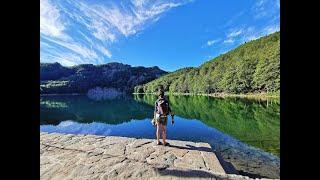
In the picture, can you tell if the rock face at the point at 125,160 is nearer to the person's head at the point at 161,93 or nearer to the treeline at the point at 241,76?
the person's head at the point at 161,93

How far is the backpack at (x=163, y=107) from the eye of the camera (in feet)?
25.5

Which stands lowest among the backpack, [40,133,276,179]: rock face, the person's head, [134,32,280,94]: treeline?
[40,133,276,179]: rock face

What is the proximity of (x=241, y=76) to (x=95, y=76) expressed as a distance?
78.5 meters

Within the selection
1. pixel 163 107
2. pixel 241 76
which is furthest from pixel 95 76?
pixel 163 107

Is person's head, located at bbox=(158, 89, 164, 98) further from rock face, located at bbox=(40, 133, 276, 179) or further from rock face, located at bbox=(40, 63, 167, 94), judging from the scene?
rock face, located at bbox=(40, 63, 167, 94)

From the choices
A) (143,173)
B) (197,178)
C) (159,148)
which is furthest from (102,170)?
(159,148)

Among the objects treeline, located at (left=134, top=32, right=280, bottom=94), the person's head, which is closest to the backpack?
the person's head

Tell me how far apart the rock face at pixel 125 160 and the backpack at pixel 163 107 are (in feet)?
3.19

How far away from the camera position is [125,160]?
590 centimetres

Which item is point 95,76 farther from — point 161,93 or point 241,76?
point 161,93

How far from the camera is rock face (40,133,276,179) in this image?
5074 millimetres

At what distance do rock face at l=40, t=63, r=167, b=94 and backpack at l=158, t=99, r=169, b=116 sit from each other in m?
110
